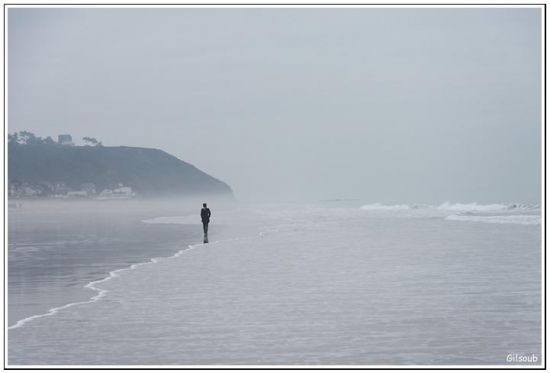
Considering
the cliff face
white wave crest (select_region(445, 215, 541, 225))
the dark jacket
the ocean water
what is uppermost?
the cliff face

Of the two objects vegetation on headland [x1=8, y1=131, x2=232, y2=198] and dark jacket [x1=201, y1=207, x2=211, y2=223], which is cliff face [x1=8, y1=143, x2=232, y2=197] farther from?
dark jacket [x1=201, y1=207, x2=211, y2=223]

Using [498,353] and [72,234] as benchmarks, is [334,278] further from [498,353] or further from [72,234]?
[72,234]

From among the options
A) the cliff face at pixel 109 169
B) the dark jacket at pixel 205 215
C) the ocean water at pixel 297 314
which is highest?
the cliff face at pixel 109 169

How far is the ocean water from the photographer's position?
936cm

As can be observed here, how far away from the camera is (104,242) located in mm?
26188

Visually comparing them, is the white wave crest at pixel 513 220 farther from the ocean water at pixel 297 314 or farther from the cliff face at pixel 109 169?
the cliff face at pixel 109 169

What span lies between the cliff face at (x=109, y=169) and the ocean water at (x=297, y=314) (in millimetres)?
100865

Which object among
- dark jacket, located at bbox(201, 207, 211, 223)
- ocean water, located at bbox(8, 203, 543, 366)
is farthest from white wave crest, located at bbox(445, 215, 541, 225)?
ocean water, located at bbox(8, 203, 543, 366)

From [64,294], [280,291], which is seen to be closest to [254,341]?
[280,291]

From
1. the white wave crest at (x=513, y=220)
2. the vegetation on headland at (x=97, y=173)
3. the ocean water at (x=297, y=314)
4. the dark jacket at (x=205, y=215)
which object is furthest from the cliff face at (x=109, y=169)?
the ocean water at (x=297, y=314)

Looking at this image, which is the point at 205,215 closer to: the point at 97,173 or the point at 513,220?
the point at 513,220

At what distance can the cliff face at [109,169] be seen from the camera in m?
117

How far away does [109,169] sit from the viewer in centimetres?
13512

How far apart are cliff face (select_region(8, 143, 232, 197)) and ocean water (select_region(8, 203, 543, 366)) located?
101 meters
